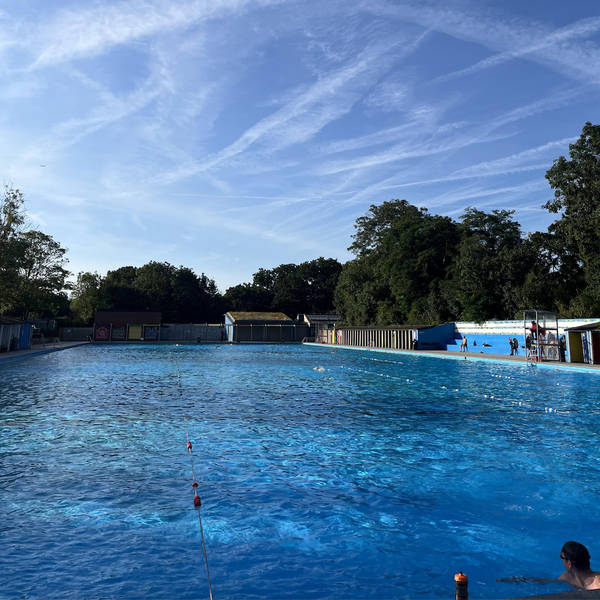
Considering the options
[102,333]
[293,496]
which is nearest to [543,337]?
[293,496]

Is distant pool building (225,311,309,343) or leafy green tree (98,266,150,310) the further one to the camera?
leafy green tree (98,266,150,310)

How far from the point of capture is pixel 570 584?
393cm

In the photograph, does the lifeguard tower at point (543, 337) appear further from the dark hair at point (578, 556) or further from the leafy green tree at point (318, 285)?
the leafy green tree at point (318, 285)

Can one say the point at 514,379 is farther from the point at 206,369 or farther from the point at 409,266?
the point at 409,266

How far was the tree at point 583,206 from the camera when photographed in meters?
30.6

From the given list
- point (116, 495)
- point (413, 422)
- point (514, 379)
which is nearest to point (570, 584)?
point (116, 495)

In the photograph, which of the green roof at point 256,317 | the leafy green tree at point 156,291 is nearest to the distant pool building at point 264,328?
the green roof at point 256,317

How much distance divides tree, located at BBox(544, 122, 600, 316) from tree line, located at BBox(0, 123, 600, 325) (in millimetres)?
69

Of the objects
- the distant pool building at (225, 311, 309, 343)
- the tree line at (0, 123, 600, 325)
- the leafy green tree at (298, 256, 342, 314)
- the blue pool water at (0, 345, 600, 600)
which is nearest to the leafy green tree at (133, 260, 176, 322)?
the tree line at (0, 123, 600, 325)

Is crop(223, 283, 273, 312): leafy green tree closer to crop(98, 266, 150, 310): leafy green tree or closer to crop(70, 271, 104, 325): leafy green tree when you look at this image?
crop(98, 266, 150, 310): leafy green tree

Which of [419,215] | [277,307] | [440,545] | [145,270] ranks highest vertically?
[419,215]

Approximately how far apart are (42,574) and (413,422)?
26.9 ft

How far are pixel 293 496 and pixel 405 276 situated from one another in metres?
46.8

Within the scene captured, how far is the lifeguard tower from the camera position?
2408 cm
